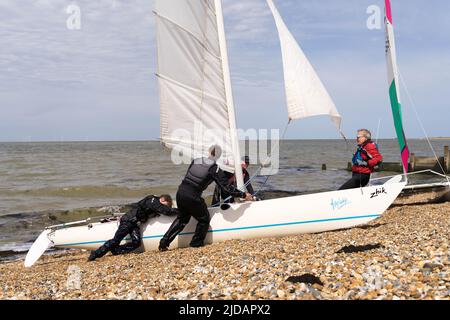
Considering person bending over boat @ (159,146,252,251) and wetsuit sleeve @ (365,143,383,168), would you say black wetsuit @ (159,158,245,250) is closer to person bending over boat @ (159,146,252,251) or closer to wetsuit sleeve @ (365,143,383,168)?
person bending over boat @ (159,146,252,251)

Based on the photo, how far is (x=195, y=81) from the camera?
32.3 ft

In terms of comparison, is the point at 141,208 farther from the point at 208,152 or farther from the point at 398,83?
the point at 398,83

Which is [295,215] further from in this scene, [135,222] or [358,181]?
[135,222]

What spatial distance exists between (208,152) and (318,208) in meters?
2.86

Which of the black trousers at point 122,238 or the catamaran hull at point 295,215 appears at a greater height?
the catamaran hull at point 295,215

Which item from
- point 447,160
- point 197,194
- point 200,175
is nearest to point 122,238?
point 197,194

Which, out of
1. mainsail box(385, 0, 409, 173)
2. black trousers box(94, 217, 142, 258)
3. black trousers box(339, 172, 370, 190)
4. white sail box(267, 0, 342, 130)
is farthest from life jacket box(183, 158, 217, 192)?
mainsail box(385, 0, 409, 173)

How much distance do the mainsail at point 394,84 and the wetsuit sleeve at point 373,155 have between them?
6.10ft

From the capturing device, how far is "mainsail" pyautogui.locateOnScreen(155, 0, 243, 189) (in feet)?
31.3

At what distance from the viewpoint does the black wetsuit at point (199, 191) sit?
348 inches

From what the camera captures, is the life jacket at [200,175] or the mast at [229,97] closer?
the life jacket at [200,175]

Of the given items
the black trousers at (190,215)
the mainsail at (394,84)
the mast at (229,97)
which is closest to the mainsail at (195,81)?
the mast at (229,97)

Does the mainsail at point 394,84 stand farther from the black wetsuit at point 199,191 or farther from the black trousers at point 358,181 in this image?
the black wetsuit at point 199,191
